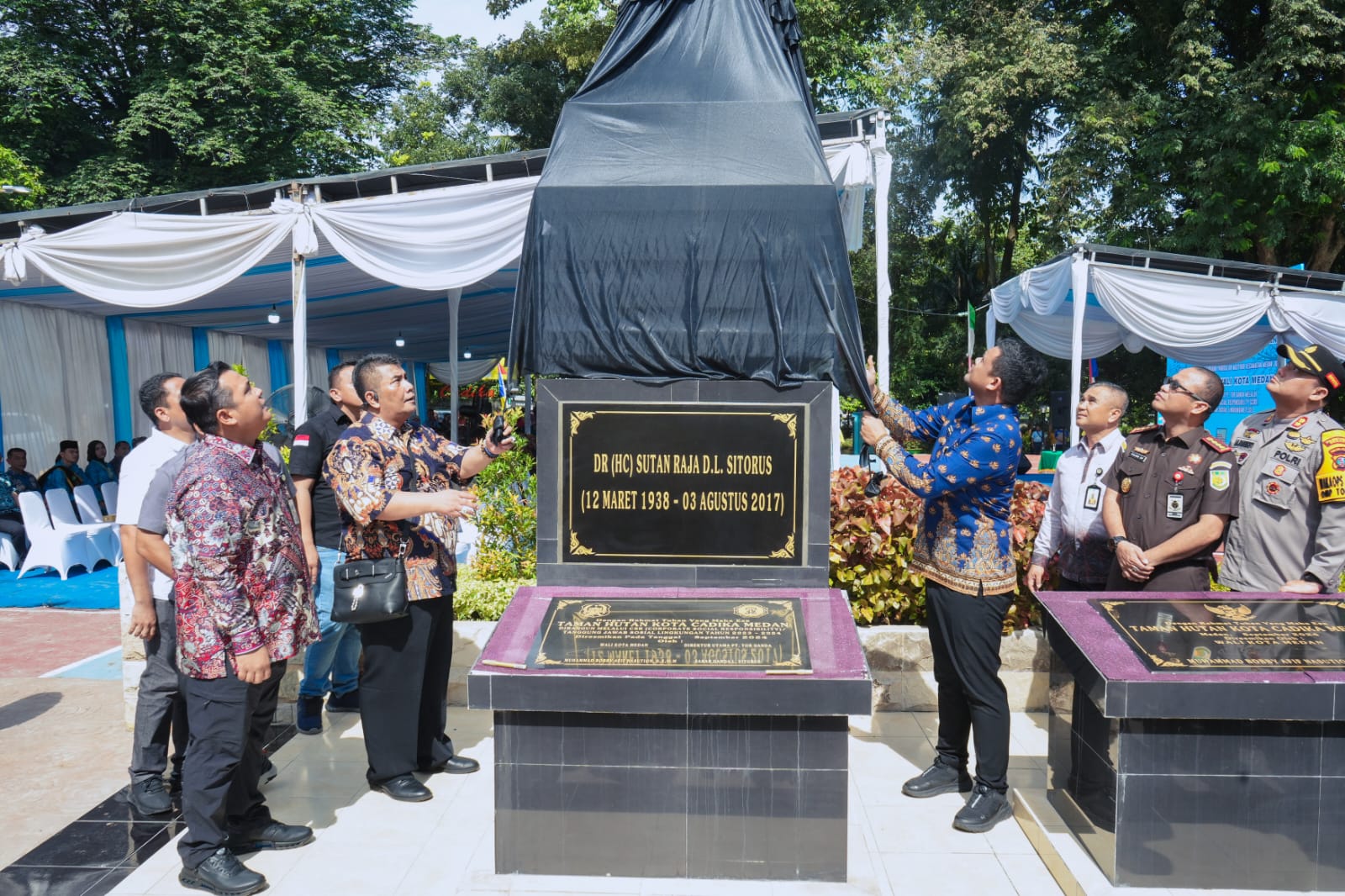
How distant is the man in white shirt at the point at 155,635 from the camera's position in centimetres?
365

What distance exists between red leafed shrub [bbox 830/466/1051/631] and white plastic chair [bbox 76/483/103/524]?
7926 mm

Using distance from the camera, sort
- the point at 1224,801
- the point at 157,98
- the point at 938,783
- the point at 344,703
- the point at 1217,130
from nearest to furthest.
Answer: the point at 1224,801, the point at 938,783, the point at 344,703, the point at 1217,130, the point at 157,98

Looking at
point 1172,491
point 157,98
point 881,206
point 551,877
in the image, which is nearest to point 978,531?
point 1172,491

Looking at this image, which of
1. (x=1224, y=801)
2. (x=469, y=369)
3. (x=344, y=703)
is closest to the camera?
(x=1224, y=801)

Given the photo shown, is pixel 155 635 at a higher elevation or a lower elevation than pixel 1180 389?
lower

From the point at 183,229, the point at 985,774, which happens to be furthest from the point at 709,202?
the point at 183,229

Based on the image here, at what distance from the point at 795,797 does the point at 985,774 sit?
1.01 metres

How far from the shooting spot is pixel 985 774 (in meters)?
3.56

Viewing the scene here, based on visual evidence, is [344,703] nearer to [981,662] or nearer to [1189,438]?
[981,662]

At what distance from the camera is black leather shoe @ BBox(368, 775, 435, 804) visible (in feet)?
12.3

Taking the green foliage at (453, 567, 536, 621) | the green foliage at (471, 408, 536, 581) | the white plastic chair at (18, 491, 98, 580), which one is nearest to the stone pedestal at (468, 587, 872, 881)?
the green foliage at (453, 567, 536, 621)

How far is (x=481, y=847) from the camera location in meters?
3.34

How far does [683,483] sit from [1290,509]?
231 cm

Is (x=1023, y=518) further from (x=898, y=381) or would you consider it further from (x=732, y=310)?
(x=898, y=381)
